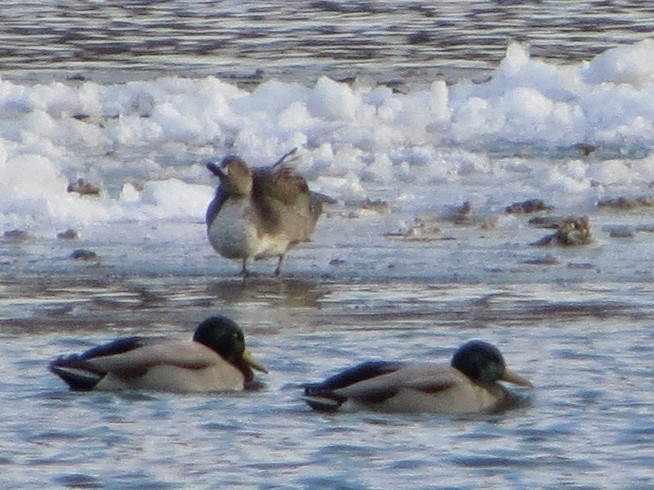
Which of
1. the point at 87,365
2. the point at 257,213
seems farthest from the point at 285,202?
the point at 87,365

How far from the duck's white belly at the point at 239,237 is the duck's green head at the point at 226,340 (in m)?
2.13

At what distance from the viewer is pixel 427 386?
8.88 metres

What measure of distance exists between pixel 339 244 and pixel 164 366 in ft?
11.5

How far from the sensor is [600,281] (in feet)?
37.3

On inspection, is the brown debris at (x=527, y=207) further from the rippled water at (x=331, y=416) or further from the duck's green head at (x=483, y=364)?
the duck's green head at (x=483, y=364)

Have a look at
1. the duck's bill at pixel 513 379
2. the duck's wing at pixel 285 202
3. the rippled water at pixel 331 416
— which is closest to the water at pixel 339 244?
the rippled water at pixel 331 416

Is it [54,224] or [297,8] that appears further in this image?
[297,8]

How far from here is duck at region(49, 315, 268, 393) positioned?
9.10 meters

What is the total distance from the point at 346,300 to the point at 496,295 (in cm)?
82

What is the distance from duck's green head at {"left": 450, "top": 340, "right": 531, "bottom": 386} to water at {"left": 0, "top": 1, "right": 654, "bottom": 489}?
0.61 ft

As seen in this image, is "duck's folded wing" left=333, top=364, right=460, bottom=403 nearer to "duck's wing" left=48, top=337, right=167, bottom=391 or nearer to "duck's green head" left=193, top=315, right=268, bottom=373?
"duck's green head" left=193, top=315, right=268, bottom=373

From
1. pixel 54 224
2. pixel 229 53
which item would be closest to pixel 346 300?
pixel 54 224

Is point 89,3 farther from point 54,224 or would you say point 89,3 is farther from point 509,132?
point 54,224

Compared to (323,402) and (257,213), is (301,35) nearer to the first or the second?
(257,213)
